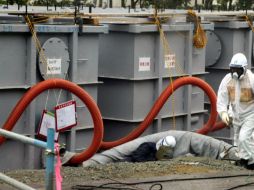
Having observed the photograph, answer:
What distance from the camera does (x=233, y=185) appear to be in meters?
10.2

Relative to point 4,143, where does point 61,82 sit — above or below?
above

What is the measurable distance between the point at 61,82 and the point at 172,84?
2.92 metres

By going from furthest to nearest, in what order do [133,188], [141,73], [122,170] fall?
[141,73]
[122,170]
[133,188]

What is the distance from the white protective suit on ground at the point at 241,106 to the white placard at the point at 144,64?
1.65 m

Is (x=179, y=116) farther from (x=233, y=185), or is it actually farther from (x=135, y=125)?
(x=233, y=185)

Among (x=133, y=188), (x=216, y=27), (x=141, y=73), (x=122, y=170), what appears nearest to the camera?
(x=133, y=188)

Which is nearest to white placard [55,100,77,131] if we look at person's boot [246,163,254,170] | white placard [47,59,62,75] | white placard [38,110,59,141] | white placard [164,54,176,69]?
white placard [38,110,59,141]

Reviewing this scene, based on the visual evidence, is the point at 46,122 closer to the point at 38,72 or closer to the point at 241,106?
the point at 38,72

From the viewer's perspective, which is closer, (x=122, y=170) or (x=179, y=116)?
(x=122, y=170)

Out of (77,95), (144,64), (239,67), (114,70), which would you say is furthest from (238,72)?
(77,95)

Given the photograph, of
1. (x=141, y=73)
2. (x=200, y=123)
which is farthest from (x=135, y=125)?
(x=200, y=123)

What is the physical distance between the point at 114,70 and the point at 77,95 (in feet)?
7.85

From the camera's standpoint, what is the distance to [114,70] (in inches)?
529

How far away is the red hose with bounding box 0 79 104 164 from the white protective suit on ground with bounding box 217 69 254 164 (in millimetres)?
2058
